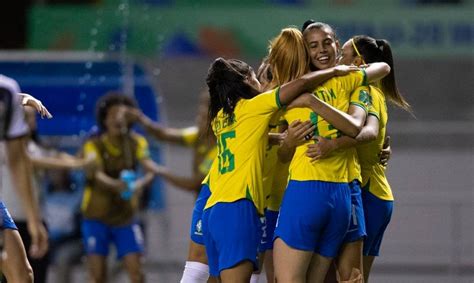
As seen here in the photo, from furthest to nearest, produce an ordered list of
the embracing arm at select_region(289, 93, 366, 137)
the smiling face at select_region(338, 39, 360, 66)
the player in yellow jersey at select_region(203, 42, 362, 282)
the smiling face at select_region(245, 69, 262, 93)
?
the smiling face at select_region(338, 39, 360, 66), the smiling face at select_region(245, 69, 262, 93), the player in yellow jersey at select_region(203, 42, 362, 282), the embracing arm at select_region(289, 93, 366, 137)

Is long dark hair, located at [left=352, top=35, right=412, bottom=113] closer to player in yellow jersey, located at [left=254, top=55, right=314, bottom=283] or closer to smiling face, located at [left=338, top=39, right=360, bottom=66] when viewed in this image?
smiling face, located at [left=338, top=39, right=360, bottom=66]

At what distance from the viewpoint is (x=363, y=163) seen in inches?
271

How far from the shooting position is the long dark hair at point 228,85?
657 centimetres

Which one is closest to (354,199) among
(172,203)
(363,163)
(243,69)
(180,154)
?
(363,163)

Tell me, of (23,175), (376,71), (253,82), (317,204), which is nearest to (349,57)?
(376,71)

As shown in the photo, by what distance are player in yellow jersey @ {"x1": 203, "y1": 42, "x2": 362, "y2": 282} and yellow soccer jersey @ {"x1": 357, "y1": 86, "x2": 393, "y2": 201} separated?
1.44 ft

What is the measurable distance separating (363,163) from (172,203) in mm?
6898

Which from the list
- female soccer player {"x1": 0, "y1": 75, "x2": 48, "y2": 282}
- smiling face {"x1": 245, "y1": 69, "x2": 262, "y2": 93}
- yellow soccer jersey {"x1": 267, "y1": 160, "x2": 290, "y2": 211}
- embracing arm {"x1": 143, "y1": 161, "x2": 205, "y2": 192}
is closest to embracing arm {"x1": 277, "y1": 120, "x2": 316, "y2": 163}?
smiling face {"x1": 245, "y1": 69, "x2": 262, "y2": 93}

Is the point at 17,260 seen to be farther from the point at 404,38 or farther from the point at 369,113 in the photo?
the point at 404,38

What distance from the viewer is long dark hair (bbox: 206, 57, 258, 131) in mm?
6566

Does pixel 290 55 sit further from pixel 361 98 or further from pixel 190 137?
pixel 190 137

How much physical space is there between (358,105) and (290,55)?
1.41 feet

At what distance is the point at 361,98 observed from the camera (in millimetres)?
6516

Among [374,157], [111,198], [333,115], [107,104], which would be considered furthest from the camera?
[107,104]
